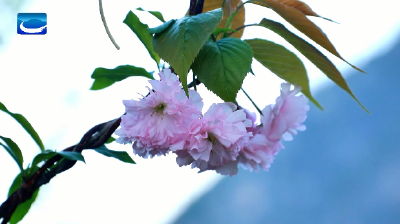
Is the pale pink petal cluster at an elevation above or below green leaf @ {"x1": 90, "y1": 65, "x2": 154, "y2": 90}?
below

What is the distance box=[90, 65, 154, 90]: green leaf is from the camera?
12.9 inches

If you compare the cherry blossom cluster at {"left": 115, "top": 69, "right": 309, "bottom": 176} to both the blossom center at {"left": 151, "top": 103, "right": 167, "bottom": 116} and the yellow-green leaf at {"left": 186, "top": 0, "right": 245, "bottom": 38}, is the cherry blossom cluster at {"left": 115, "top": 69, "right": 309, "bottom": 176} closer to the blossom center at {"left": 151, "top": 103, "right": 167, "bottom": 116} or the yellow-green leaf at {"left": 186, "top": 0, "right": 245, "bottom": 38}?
the blossom center at {"left": 151, "top": 103, "right": 167, "bottom": 116}

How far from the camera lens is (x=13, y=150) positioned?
0.33 metres

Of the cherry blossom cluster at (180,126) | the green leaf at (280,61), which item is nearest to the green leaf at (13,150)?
the cherry blossom cluster at (180,126)

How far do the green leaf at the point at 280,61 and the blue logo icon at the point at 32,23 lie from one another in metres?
0.36

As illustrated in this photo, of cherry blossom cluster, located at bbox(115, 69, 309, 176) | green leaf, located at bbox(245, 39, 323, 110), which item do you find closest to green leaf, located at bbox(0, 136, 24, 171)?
cherry blossom cluster, located at bbox(115, 69, 309, 176)

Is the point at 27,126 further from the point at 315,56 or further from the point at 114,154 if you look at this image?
the point at 315,56

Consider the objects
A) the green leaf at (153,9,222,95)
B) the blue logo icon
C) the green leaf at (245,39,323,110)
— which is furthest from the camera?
the blue logo icon

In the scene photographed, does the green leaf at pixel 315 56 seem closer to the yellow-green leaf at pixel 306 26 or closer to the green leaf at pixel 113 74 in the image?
the yellow-green leaf at pixel 306 26

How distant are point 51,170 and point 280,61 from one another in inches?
8.4

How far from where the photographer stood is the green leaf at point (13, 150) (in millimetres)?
328

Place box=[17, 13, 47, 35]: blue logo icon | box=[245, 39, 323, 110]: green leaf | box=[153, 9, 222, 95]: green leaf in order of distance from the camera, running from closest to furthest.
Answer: box=[153, 9, 222, 95]: green leaf
box=[245, 39, 323, 110]: green leaf
box=[17, 13, 47, 35]: blue logo icon

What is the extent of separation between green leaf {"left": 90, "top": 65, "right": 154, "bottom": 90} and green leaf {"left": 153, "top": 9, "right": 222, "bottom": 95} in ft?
0.26

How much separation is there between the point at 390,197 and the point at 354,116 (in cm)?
43
